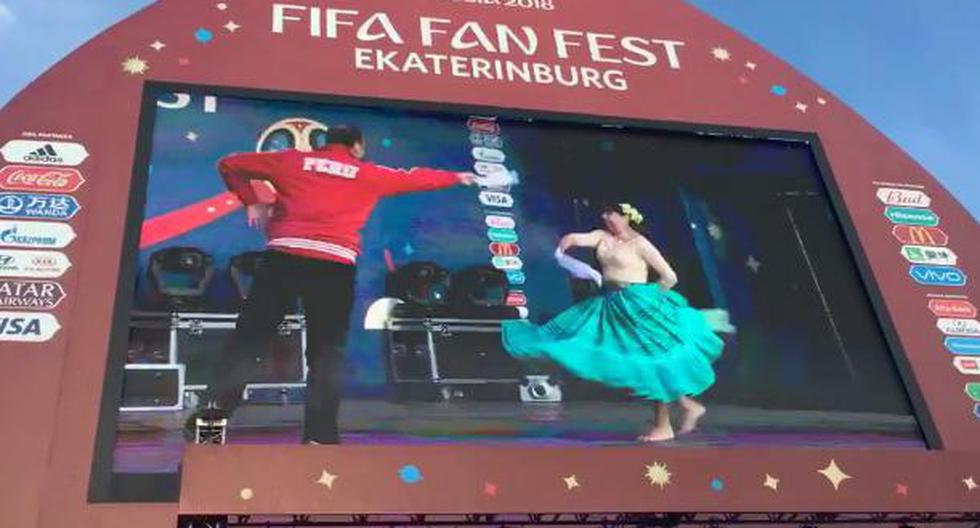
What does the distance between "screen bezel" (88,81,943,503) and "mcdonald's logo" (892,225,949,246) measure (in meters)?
0.57

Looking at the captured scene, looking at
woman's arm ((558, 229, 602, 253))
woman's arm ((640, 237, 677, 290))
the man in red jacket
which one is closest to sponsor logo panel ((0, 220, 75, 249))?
the man in red jacket

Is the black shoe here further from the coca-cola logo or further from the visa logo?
the visa logo

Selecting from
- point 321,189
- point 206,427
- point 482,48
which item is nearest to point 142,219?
point 321,189

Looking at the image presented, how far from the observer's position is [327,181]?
10133mm

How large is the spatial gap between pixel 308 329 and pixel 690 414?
3248 mm

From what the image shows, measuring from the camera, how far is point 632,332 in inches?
391

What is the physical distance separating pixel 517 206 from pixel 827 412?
131 inches

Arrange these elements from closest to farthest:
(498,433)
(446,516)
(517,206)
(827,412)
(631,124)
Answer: (446,516)
(498,433)
(827,412)
(517,206)
(631,124)

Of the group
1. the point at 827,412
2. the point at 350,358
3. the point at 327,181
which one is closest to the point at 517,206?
the point at 327,181

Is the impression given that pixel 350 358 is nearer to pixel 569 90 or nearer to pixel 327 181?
pixel 327 181

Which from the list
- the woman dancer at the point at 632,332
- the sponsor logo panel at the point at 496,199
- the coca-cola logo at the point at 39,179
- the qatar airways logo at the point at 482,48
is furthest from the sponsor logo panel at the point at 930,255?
the coca-cola logo at the point at 39,179

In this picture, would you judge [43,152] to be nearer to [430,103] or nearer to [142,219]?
[142,219]

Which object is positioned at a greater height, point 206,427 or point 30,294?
point 30,294

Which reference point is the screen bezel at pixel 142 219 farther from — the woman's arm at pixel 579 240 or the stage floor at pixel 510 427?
the woman's arm at pixel 579 240
